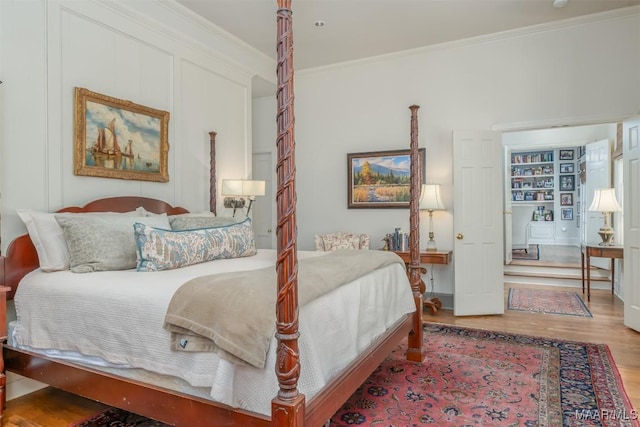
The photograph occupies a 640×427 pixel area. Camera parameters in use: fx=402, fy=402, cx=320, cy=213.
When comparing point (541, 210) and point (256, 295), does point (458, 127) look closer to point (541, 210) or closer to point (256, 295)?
point (256, 295)

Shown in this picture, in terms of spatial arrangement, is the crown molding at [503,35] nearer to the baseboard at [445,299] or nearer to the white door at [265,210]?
the white door at [265,210]

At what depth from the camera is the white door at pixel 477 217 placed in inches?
178

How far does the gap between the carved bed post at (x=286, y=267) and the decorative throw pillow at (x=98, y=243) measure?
5.15 feet

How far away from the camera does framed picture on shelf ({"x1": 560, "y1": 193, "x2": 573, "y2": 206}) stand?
10.0 meters

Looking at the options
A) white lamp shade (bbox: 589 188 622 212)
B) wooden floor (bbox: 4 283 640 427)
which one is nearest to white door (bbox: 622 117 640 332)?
wooden floor (bbox: 4 283 640 427)

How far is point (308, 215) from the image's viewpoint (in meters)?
5.69

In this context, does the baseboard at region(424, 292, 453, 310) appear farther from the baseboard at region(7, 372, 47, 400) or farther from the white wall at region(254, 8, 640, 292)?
the baseboard at region(7, 372, 47, 400)

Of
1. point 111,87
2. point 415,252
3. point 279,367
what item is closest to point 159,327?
point 279,367

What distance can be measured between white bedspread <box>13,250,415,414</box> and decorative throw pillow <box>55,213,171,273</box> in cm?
11

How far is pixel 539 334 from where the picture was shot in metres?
3.73

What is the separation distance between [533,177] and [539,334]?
7.73 metres

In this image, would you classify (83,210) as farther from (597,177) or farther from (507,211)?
(597,177)

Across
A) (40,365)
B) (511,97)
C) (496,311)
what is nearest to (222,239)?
(40,365)

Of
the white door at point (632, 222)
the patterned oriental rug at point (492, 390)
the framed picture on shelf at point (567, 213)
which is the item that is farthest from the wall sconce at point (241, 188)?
the framed picture on shelf at point (567, 213)
